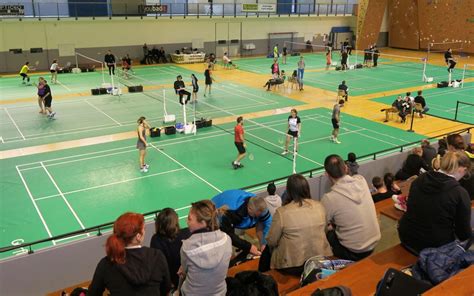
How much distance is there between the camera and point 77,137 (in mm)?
19094

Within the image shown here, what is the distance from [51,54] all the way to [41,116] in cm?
1611

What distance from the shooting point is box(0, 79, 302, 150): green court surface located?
19.6m

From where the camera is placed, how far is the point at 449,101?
84.1 ft

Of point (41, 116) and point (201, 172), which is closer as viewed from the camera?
point (201, 172)

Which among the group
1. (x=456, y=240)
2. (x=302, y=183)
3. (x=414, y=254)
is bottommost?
(x=414, y=254)

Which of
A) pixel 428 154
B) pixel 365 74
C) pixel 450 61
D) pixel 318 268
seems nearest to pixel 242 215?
pixel 318 268

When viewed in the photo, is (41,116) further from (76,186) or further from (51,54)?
(51,54)

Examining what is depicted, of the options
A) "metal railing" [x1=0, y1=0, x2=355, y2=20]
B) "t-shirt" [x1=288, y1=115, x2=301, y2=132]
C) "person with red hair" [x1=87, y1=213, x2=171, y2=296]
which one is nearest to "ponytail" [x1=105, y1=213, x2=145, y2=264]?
"person with red hair" [x1=87, y1=213, x2=171, y2=296]

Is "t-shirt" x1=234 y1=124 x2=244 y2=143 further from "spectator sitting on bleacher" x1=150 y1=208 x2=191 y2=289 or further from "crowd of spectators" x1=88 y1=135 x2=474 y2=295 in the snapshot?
"spectator sitting on bleacher" x1=150 y1=208 x2=191 y2=289

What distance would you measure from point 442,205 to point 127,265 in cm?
347

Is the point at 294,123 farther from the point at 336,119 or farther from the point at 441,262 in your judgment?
the point at 441,262

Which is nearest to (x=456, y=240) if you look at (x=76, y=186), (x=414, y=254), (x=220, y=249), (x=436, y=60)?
(x=414, y=254)

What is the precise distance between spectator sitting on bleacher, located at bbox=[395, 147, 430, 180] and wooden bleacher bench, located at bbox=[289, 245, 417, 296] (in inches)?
272

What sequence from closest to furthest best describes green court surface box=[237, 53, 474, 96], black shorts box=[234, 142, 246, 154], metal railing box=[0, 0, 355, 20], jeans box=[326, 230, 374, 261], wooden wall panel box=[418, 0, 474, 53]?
jeans box=[326, 230, 374, 261] < black shorts box=[234, 142, 246, 154] < green court surface box=[237, 53, 474, 96] < metal railing box=[0, 0, 355, 20] < wooden wall panel box=[418, 0, 474, 53]
